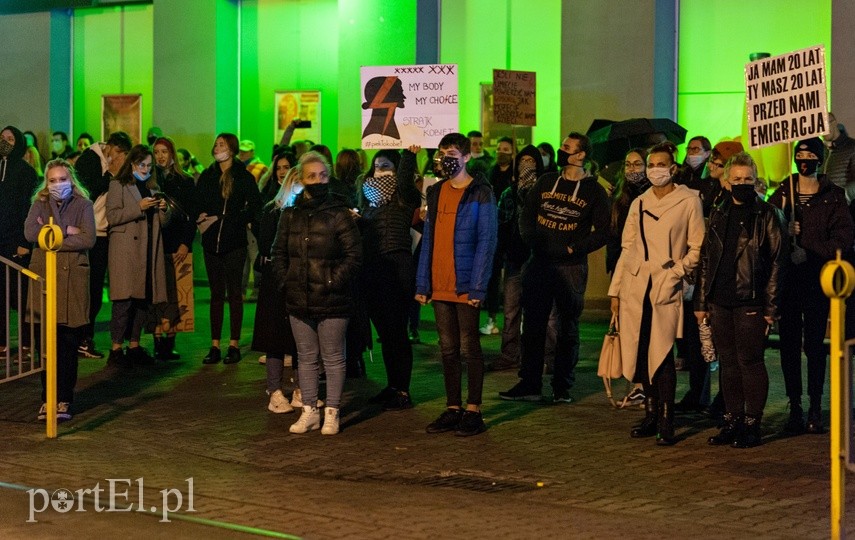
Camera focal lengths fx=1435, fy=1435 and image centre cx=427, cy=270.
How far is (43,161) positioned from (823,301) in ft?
50.3

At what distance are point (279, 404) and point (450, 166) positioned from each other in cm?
238

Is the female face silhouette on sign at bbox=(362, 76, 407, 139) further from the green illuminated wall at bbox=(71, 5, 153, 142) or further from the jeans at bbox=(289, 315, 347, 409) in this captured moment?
the green illuminated wall at bbox=(71, 5, 153, 142)

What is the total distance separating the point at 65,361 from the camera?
10.5 meters

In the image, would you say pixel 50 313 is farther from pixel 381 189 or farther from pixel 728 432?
pixel 728 432

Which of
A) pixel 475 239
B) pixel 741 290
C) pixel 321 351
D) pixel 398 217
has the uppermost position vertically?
pixel 398 217

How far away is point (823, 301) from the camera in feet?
33.7

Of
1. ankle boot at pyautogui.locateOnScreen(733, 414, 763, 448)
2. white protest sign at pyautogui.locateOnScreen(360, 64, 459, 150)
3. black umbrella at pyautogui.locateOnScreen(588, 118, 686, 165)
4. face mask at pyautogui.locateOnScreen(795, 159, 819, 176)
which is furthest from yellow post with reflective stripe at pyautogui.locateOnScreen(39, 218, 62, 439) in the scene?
black umbrella at pyautogui.locateOnScreen(588, 118, 686, 165)

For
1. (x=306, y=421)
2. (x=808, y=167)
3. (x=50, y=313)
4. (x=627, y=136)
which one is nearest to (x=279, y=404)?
(x=306, y=421)

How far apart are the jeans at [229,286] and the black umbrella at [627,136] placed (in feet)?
13.0

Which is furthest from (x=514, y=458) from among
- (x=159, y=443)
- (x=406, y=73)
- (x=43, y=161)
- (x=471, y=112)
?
(x=43, y=161)

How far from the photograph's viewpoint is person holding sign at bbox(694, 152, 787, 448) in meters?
9.49

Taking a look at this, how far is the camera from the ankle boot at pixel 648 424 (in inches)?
394

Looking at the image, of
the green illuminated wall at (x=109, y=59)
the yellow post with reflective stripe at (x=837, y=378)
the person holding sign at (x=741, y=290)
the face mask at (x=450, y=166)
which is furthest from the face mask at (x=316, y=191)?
the green illuminated wall at (x=109, y=59)

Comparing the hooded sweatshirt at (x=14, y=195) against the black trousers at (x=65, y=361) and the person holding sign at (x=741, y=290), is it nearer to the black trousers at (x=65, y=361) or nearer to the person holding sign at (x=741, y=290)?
the black trousers at (x=65, y=361)
